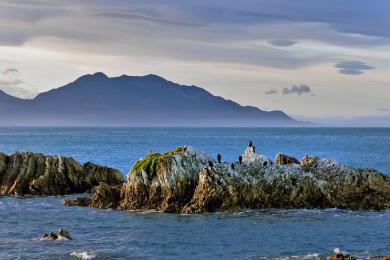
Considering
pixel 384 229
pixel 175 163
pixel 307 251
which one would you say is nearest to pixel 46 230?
pixel 175 163

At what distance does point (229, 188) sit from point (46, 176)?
2443cm

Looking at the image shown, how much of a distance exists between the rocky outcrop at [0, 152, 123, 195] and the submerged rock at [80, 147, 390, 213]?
11.1 meters

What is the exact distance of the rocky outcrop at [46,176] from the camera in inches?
2938

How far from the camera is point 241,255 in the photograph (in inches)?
1746

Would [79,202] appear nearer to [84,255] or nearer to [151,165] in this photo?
[151,165]

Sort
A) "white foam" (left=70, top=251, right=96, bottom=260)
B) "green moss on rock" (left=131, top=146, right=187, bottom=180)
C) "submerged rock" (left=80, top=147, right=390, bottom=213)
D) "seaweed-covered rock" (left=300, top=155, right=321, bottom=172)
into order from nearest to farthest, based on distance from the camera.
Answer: "white foam" (left=70, top=251, right=96, bottom=260) < "submerged rock" (left=80, top=147, right=390, bottom=213) < "green moss on rock" (left=131, top=146, right=187, bottom=180) < "seaweed-covered rock" (left=300, top=155, right=321, bottom=172)

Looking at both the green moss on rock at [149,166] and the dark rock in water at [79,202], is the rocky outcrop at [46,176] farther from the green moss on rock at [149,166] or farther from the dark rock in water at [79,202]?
the green moss on rock at [149,166]

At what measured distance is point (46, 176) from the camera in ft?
247

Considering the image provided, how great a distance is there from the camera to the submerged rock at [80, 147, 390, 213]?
62.0 meters

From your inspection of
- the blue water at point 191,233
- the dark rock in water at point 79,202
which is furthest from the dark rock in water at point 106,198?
the blue water at point 191,233

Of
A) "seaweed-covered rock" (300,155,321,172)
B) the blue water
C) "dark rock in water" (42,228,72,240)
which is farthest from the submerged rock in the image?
"dark rock in water" (42,228,72,240)

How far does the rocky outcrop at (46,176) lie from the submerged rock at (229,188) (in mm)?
11139

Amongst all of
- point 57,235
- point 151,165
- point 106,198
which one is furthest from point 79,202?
point 57,235

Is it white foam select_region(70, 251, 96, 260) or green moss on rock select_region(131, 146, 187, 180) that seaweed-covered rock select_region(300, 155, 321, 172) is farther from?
white foam select_region(70, 251, 96, 260)
